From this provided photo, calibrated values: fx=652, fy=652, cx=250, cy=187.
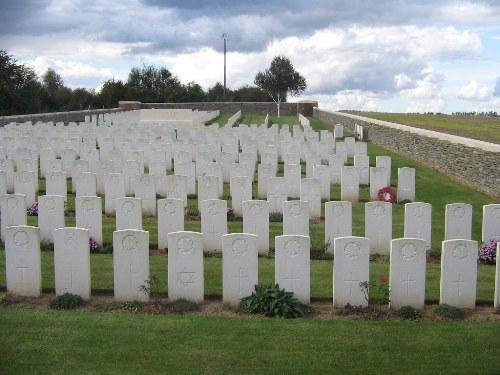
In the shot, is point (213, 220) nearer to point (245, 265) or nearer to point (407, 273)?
point (245, 265)

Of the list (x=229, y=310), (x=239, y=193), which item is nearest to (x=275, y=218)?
(x=239, y=193)

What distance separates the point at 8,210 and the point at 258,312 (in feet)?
16.2

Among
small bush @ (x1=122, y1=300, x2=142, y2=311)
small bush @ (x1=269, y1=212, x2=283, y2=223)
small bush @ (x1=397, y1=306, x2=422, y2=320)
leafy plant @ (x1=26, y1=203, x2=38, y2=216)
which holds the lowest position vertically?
small bush @ (x1=397, y1=306, x2=422, y2=320)

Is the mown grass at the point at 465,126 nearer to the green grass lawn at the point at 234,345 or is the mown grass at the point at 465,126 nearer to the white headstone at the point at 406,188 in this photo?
the white headstone at the point at 406,188

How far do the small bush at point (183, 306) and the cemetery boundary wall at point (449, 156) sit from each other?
10364mm

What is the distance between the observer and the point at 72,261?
799 centimetres

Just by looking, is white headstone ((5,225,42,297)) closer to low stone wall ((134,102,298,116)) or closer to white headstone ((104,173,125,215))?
white headstone ((104,173,125,215))

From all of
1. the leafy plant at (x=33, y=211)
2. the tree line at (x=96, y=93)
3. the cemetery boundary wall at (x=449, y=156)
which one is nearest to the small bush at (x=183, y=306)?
the leafy plant at (x=33, y=211)

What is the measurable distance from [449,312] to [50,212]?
6.25 metres

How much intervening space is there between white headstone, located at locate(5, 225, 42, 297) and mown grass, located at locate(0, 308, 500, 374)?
2.42 feet

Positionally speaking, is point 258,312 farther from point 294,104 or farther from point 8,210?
point 294,104

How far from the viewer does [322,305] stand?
26.4 feet

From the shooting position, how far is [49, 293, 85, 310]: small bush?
306 inches

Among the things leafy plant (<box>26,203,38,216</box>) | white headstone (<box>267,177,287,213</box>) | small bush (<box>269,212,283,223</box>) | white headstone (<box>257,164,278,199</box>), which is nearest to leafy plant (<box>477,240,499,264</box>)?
small bush (<box>269,212,283,223</box>)
